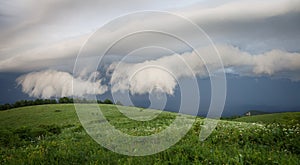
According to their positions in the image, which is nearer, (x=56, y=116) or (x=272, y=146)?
(x=272, y=146)

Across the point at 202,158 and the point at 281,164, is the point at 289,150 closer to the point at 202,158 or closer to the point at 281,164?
the point at 281,164

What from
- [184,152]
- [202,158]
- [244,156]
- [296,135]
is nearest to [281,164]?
[244,156]

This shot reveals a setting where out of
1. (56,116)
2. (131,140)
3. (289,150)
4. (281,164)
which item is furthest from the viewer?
(56,116)

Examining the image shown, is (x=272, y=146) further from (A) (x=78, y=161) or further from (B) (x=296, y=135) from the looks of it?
(A) (x=78, y=161)

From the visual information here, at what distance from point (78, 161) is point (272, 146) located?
25.1 feet

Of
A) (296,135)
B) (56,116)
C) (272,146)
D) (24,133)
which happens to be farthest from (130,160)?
(56,116)

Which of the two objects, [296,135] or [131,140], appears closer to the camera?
[296,135]

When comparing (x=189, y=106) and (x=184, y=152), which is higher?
(x=189, y=106)

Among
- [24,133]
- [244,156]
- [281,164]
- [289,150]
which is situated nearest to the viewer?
[281,164]

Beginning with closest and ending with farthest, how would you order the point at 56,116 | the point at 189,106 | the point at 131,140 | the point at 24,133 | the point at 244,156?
the point at 244,156 < the point at 189,106 < the point at 131,140 < the point at 24,133 < the point at 56,116

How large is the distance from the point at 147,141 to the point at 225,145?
11.2 ft

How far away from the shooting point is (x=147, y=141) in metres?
14.0

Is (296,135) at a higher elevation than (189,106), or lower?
lower

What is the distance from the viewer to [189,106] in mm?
13203
